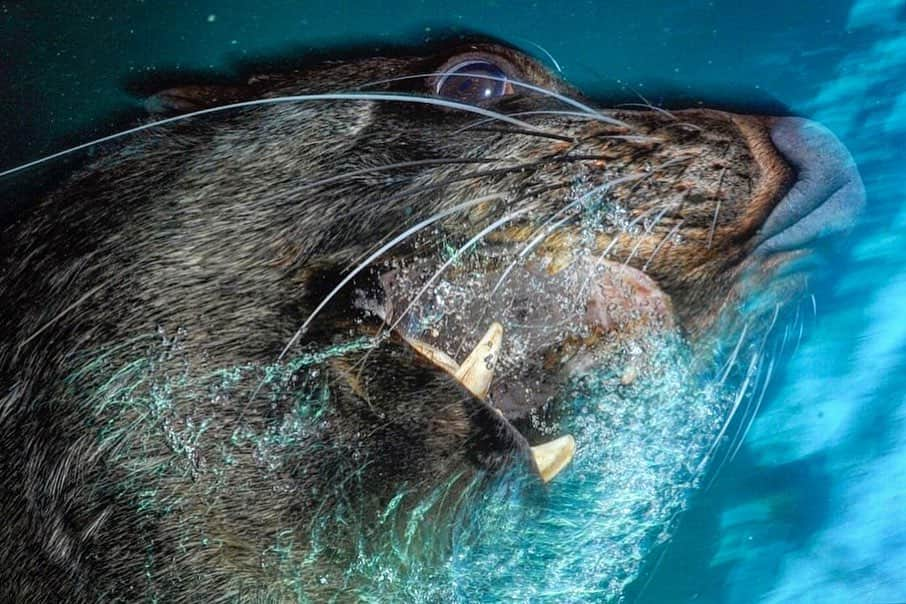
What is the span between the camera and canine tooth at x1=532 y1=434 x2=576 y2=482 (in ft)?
5.56

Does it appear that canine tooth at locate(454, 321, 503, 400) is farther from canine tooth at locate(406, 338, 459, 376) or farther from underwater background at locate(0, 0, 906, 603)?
underwater background at locate(0, 0, 906, 603)

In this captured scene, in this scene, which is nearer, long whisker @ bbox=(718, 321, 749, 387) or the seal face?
the seal face

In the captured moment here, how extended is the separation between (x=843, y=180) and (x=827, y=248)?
12 centimetres

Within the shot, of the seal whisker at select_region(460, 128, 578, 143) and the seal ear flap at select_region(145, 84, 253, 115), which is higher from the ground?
the seal ear flap at select_region(145, 84, 253, 115)

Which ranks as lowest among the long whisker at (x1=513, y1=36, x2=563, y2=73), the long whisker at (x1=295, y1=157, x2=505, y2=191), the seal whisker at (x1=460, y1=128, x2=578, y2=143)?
the long whisker at (x1=295, y1=157, x2=505, y2=191)

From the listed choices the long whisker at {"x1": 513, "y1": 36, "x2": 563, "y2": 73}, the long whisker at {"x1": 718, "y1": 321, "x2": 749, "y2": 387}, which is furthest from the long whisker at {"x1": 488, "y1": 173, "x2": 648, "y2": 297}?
the long whisker at {"x1": 718, "y1": 321, "x2": 749, "y2": 387}

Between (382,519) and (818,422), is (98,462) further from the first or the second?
(818,422)

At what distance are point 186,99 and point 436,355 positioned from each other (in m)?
0.64

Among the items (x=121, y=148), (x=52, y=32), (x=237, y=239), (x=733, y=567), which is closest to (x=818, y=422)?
(x=733, y=567)

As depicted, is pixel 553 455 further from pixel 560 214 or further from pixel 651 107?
pixel 651 107

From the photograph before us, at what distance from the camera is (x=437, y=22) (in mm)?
1662

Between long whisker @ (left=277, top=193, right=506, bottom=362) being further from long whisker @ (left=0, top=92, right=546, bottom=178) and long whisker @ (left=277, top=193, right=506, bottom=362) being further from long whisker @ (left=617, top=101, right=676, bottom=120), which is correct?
long whisker @ (left=617, top=101, right=676, bottom=120)

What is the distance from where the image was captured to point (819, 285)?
5.38ft

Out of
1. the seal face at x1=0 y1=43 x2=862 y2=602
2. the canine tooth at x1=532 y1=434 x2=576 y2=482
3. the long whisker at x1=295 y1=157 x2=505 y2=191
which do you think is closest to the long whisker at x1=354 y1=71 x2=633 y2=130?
the seal face at x1=0 y1=43 x2=862 y2=602
